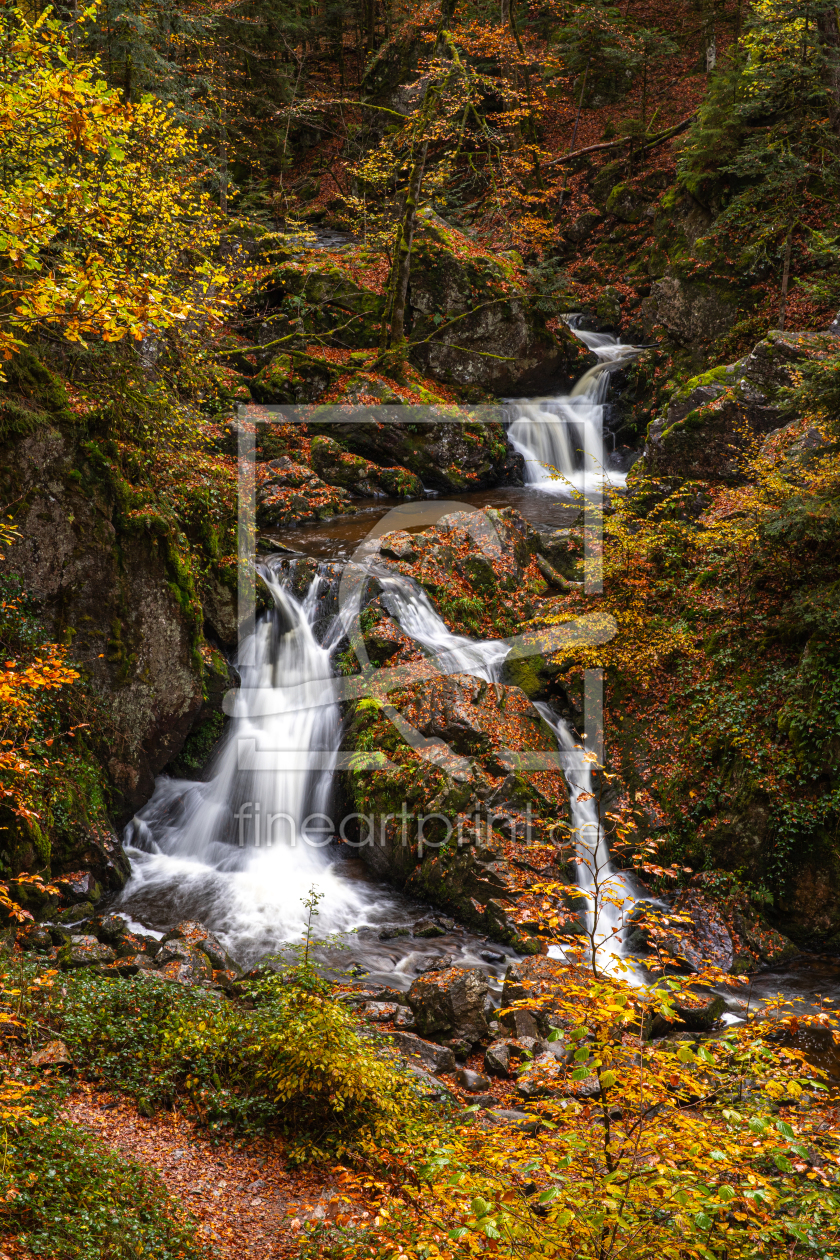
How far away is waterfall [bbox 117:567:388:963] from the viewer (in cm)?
848

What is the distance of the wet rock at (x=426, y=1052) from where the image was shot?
6035 mm

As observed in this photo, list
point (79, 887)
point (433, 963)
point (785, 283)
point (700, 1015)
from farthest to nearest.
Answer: point (785, 283), point (433, 963), point (79, 887), point (700, 1015)

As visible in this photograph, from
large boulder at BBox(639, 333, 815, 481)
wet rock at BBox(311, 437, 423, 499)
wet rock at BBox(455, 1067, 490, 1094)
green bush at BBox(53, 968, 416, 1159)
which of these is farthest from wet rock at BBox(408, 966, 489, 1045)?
wet rock at BBox(311, 437, 423, 499)

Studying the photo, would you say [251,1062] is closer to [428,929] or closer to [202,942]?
[202,942]

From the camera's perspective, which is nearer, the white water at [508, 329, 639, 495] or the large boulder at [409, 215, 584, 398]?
the white water at [508, 329, 639, 495]

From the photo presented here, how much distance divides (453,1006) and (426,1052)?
60cm

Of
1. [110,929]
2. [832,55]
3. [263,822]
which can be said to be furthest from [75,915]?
[832,55]

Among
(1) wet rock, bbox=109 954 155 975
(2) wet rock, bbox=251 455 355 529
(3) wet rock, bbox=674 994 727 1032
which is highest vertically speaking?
(2) wet rock, bbox=251 455 355 529

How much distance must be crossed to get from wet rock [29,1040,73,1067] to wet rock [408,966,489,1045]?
3.02m

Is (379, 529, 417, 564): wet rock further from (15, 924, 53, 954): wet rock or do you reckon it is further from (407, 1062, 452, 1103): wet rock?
(407, 1062, 452, 1103): wet rock

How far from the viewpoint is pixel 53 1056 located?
478cm

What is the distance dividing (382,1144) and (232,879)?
16.5 feet

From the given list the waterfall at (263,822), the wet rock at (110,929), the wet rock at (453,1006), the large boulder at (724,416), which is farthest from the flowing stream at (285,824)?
the large boulder at (724,416)

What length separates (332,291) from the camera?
58.3 ft
